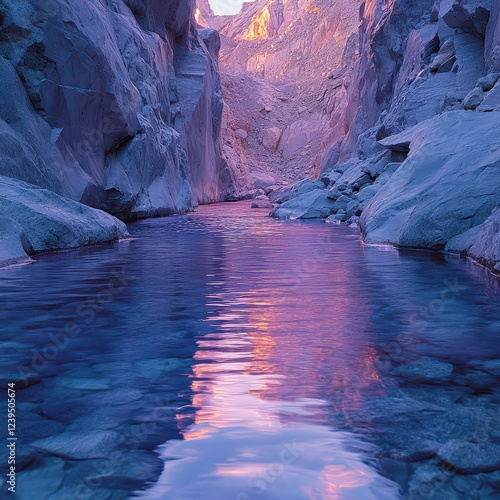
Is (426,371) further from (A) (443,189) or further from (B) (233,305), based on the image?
(A) (443,189)

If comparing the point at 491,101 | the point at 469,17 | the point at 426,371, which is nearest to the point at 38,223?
the point at 426,371

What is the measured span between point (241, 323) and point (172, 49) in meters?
24.0

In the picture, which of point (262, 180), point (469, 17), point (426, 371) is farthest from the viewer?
point (262, 180)

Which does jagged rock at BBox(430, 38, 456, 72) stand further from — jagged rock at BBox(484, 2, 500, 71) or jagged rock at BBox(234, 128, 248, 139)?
jagged rock at BBox(234, 128, 248, 139)

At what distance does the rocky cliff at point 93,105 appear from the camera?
35.1 feet

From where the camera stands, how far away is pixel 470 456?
1674 mm

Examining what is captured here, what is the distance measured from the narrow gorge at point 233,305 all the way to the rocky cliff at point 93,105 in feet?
0.19

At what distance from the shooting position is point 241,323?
3.43 metres

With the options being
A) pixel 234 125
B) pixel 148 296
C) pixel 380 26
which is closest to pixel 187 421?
pixel 148 296

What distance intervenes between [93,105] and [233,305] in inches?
401

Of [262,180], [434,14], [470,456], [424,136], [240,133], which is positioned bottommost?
[470,456]

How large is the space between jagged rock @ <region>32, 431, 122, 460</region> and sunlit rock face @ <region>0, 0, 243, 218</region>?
26.9ft

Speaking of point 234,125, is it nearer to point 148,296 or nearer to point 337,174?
point 337,174

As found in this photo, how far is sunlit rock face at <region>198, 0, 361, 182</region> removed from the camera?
159 ft
